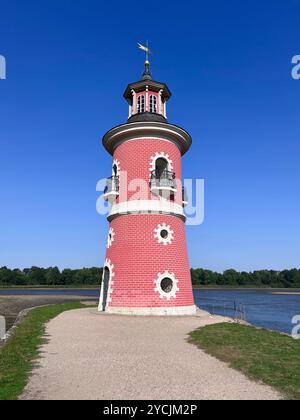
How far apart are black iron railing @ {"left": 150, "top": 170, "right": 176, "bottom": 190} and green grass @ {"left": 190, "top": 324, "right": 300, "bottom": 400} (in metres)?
7.79

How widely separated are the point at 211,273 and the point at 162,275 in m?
116

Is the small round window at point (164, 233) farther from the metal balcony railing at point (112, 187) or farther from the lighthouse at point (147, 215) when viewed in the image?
the metal balcony railing at point (112, 187)

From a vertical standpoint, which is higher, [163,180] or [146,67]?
[146,67]

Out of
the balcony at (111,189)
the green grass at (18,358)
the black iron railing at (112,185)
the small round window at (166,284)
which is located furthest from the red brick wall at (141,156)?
the green grass at (18,358)

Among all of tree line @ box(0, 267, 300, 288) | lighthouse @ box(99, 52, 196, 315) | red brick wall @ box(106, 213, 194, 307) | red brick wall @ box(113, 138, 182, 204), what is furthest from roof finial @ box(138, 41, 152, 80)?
tree line @ box(0, 267, 300, 288)

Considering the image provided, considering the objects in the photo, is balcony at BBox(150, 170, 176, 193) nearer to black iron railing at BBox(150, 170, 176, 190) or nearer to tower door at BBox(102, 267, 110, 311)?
black iron railing at BBox(150, 170, 176, 190)

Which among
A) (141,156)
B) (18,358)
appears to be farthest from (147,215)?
(18,358)

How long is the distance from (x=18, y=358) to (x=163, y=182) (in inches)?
470

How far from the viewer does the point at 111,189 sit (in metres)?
19.0

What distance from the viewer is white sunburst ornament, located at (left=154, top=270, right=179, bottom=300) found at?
665 inches

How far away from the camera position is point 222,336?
10953 mm

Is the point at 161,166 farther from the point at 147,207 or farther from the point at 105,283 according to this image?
the point at 105,283

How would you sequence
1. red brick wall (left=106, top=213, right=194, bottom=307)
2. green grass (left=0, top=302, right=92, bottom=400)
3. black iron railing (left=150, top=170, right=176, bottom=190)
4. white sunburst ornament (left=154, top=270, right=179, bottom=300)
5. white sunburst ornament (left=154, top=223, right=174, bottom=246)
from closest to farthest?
green grass (left=0, top=302, right=92, bottom=400) < red brick wall (left=106, top=213, right=194, bottom=307) < white sunburst ornament (left=154, top=270, right=179, bottom=300) < white sunburst ornament (left=154, top=223, right=174, bottom=246) < black iron railing (left=150, top=170, right=176, bottom=190)
